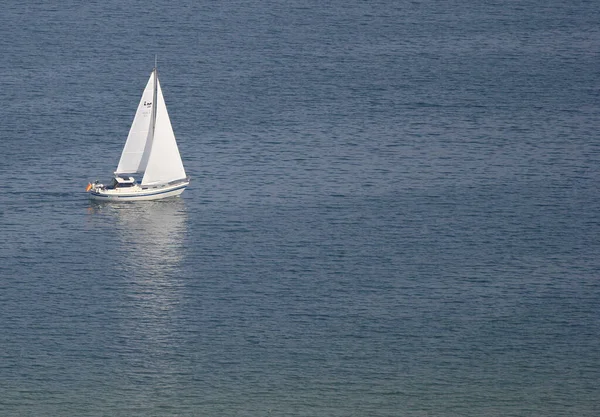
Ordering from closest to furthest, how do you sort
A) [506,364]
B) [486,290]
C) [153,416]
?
[153,416] → [506,364] → [486,290]

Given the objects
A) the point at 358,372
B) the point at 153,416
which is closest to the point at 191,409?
the point at 153,416

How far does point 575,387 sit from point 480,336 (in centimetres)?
1559

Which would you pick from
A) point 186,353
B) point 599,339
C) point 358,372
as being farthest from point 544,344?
point 186,353

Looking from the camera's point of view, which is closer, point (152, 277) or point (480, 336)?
point (480, 336)

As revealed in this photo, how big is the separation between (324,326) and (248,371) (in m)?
14.4

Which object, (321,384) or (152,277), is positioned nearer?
(321,384)

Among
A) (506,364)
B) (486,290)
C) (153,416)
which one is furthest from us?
(486,290)

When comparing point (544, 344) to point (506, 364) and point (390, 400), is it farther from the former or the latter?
point (390, 400)

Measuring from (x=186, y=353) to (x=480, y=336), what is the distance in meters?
31.1

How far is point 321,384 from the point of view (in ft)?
561

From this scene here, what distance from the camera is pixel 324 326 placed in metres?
185

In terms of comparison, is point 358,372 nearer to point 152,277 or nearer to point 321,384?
point 321,384

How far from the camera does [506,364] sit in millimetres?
176625

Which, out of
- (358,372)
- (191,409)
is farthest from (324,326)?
(191,409)
